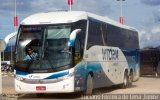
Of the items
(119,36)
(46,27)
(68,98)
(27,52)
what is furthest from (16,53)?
(119,36)

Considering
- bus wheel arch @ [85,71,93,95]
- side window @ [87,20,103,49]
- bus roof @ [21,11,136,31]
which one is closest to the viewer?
bus roof @ [21,11,136,31]

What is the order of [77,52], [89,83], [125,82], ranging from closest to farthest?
1. [77,52]
2. [89,83]
3. [125,82]

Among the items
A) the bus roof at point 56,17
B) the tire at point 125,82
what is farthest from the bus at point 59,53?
the tire at point 125,82

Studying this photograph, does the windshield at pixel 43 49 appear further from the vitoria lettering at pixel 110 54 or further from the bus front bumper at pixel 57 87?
the vitoria lettering at pixel 110 54

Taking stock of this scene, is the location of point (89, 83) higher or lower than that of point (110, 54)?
lower

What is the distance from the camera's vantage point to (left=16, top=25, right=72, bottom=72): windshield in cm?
1814

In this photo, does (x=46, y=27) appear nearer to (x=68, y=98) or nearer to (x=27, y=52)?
(x=27, y=52)

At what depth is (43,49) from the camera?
18.3 meters

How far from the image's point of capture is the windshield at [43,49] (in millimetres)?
18141

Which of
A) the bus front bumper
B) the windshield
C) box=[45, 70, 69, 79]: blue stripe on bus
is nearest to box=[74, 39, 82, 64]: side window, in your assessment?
the windshield

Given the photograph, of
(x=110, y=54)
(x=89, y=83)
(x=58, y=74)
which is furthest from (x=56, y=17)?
(x=110, y=54)

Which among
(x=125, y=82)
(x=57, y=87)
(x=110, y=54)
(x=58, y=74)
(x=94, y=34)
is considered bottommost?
(x=125, y=82)

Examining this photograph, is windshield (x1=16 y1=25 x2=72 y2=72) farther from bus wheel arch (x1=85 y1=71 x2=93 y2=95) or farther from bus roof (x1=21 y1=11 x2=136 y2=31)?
bus wheel arch (x1=85 y1=71 x2=93 y2=95)

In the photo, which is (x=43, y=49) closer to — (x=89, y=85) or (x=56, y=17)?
(x=56, y=17)
